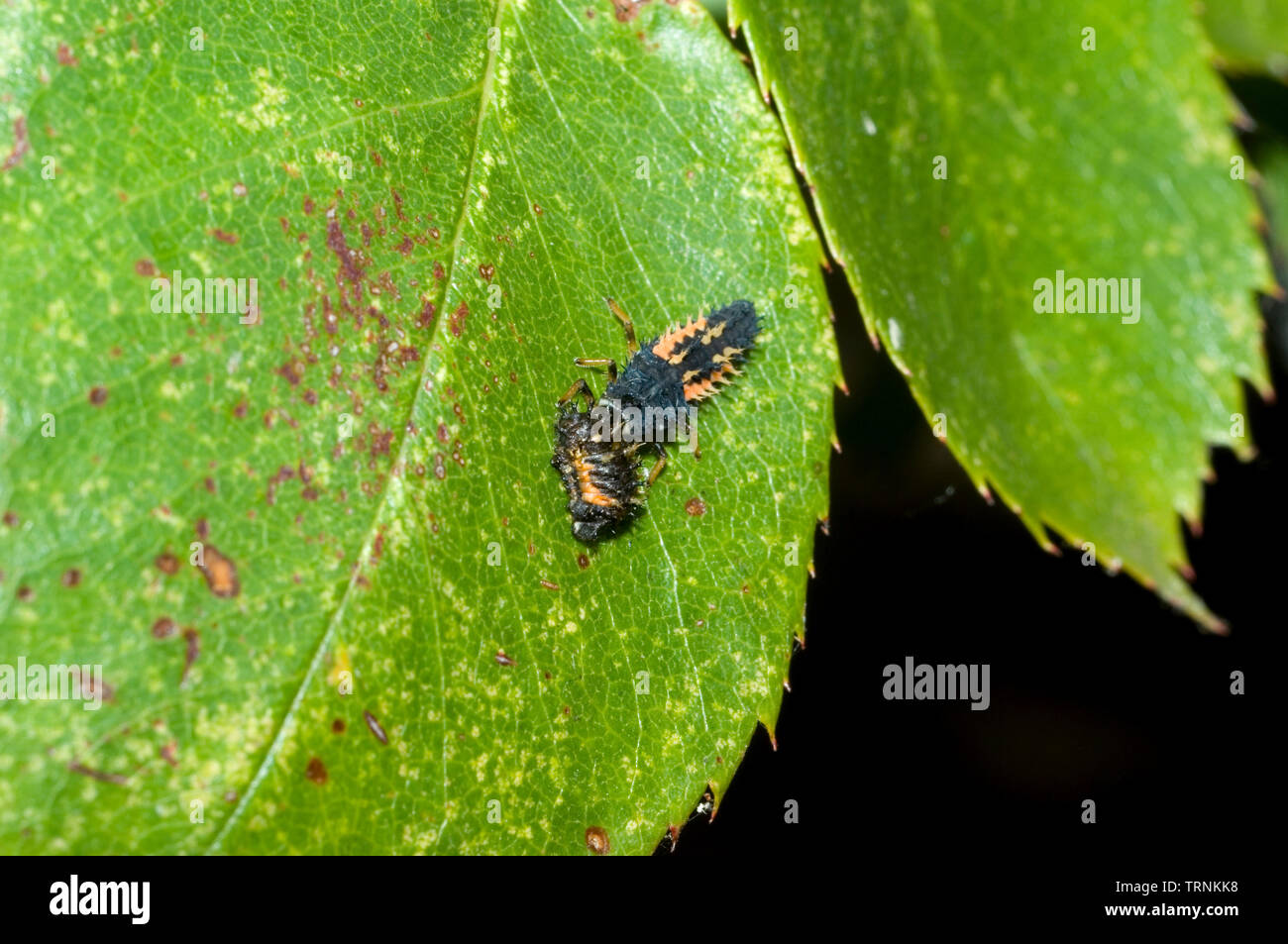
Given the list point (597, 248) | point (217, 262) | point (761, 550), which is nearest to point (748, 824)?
point (761, 550)

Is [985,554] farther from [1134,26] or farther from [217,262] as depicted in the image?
[217,262]

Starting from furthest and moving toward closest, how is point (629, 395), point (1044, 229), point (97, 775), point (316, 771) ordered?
point (629, 395) → point (1044, 229) → point (316, 771) → point (97, 775)

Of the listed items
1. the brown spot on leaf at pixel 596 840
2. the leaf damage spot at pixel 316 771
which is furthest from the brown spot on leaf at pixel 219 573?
the brown spot on leaf at pixel 596 840

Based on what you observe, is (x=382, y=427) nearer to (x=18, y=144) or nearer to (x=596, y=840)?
(x=18, y=144)

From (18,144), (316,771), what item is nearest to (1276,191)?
(316,771)

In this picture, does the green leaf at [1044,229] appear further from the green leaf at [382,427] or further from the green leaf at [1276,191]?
the green leaf at [1276,191]

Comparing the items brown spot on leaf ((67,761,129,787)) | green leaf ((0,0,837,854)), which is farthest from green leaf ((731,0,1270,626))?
brown spot on leaf ((67,761,129,787))
